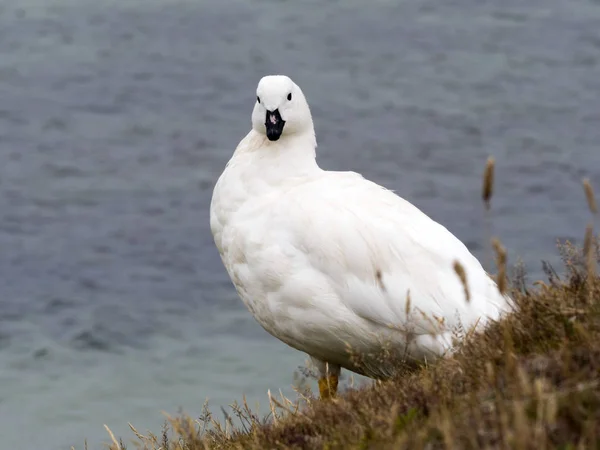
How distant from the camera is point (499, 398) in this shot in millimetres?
4039

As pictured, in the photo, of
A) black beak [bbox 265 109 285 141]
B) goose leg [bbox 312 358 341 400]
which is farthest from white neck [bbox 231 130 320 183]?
goose leg [bbox 312 358 341 400]

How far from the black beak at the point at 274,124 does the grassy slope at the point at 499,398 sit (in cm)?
209

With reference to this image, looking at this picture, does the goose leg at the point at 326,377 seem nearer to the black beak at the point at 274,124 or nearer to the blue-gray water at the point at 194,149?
the black beak at the point at 274,124

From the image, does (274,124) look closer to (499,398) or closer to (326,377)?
(326,377)

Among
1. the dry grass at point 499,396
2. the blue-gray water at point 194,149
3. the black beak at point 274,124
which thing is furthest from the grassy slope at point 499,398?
the blue-gray water at point 194,149

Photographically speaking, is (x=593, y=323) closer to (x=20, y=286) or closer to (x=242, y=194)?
(x=242, y=194)

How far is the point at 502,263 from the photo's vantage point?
13.8 ft

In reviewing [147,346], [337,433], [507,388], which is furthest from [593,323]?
[147,346]

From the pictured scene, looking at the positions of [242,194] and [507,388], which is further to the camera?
[242,194]

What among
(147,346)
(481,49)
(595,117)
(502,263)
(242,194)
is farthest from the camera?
(481,49)

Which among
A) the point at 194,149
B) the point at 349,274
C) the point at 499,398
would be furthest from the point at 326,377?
the point at 194,149

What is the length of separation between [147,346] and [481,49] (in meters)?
8.66

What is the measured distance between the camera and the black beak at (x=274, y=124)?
7.76 m

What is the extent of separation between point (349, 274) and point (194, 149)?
33.9 ft
